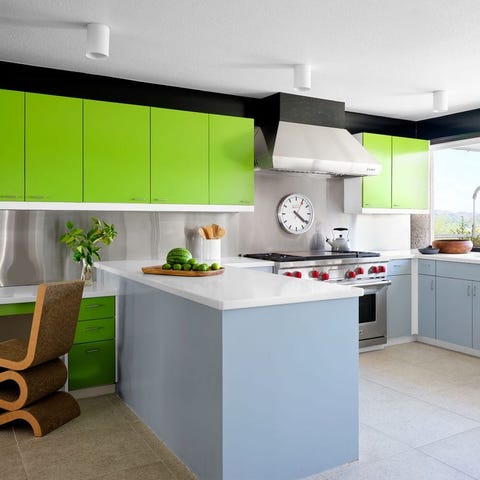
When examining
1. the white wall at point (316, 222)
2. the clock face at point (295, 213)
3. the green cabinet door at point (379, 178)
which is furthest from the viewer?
the green cabinet door at point (379, 178)

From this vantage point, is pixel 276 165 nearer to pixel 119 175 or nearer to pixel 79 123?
Result: pixel 119 175

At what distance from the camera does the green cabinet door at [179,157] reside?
406 centimetres

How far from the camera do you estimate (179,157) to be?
4160 mm

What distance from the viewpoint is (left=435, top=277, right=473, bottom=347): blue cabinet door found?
4.75 metres

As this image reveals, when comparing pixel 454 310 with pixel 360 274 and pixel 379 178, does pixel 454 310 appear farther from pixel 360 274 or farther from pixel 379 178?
pixel 379 178

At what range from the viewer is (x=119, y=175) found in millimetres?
3896

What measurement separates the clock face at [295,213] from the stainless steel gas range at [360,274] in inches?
11.6

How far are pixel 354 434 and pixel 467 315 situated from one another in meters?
2.71

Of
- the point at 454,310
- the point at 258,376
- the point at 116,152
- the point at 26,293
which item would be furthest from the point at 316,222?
the point at 258,376

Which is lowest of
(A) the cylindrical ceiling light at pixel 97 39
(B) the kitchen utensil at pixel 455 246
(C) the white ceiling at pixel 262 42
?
(B) the kitchen utensil at pixel 455 246

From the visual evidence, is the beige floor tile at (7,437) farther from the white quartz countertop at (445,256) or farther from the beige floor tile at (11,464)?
the white quartz countertop at (445,256)

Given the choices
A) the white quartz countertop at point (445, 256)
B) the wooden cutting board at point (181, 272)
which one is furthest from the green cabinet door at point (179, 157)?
the white quartz countertop at point (445, 256)

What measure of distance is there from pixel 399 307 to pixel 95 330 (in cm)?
308

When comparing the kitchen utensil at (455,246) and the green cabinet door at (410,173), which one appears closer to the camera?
the kitchen utensil at (455,246)
